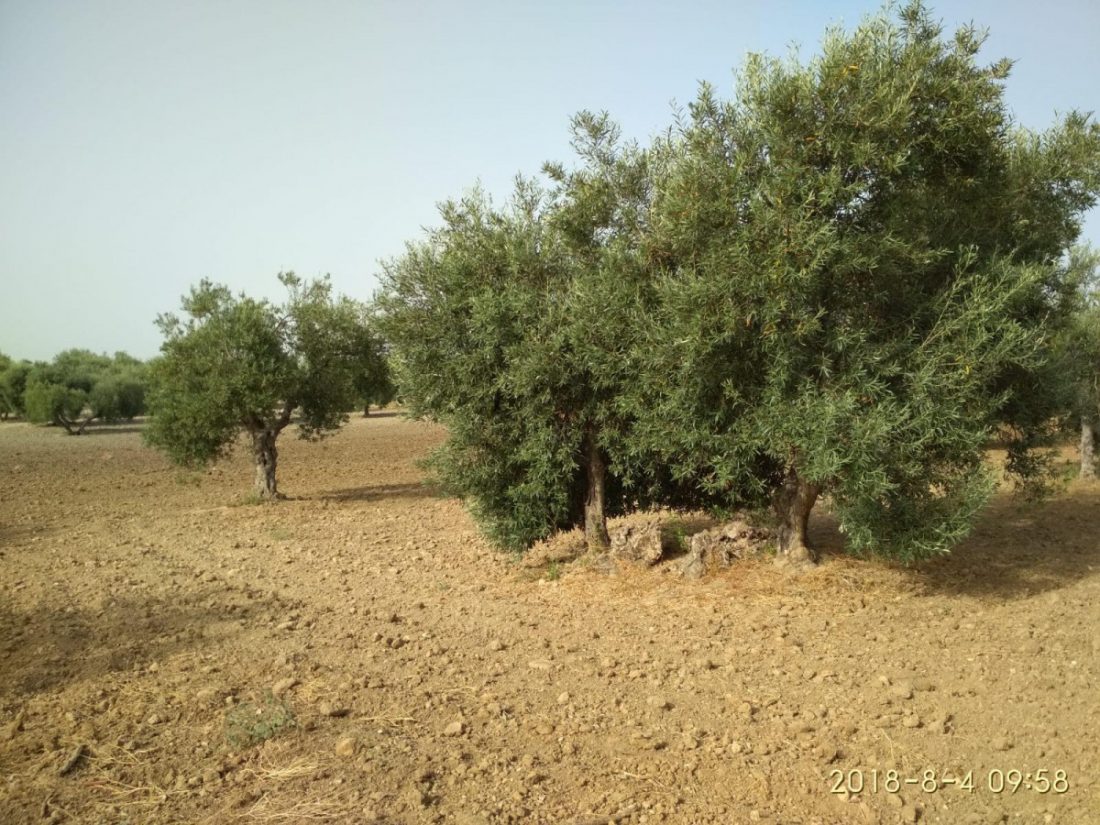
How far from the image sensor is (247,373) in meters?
19.5

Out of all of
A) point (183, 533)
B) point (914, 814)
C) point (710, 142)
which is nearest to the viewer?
point (914, 814)

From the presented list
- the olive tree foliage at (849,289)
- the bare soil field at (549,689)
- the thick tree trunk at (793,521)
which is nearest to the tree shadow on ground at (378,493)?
the bare soil field at (549,689)

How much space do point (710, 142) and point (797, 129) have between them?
38.7 inches

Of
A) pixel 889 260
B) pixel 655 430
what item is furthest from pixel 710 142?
pixel 655 430

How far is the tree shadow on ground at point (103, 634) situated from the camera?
24.6ft

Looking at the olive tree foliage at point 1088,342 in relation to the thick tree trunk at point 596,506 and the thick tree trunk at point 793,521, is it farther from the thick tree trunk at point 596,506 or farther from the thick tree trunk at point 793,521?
the thick tree trunk at point 596,506

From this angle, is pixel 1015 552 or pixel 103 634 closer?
pixel 103 634

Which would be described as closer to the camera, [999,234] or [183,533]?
[999,234]

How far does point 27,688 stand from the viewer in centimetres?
707

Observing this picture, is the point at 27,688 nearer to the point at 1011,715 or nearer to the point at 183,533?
the point at 1011,715

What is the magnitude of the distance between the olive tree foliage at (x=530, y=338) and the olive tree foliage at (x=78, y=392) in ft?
117

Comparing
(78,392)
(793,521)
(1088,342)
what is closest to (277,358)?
(793,521)

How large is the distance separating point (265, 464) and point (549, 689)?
1617cm

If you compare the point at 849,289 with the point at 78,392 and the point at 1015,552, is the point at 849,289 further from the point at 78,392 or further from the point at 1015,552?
the point at 78,392
